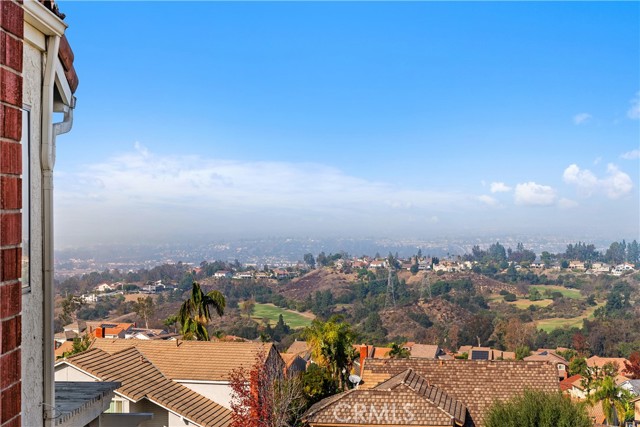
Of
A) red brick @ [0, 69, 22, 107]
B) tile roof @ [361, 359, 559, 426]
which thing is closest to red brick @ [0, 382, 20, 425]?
red brick @ [0, 69, 22, 107]

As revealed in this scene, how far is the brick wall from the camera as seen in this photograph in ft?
6.54

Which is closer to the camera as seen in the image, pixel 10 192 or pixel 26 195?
pixel 10 192

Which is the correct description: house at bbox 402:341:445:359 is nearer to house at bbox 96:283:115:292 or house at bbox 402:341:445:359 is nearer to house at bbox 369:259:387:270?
house at bbox 96:283:115:292

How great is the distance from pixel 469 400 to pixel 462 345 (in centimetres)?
6060

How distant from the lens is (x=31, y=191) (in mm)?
2943

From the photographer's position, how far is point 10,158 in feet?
6.69

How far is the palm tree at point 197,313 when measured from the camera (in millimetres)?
28812

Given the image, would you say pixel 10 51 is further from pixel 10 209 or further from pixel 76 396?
pixel 76 396

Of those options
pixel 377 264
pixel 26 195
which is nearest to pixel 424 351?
pixel 26 195

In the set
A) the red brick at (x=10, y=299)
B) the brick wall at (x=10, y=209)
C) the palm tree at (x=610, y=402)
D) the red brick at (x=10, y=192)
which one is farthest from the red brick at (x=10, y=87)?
the palm tree at (x=610, y=402)

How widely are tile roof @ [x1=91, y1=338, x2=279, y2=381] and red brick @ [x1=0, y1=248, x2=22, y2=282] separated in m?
19.0

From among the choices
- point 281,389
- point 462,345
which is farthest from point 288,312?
point 281,389

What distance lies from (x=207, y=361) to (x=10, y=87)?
2052cm

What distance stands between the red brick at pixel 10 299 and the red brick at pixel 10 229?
0.15 metres
